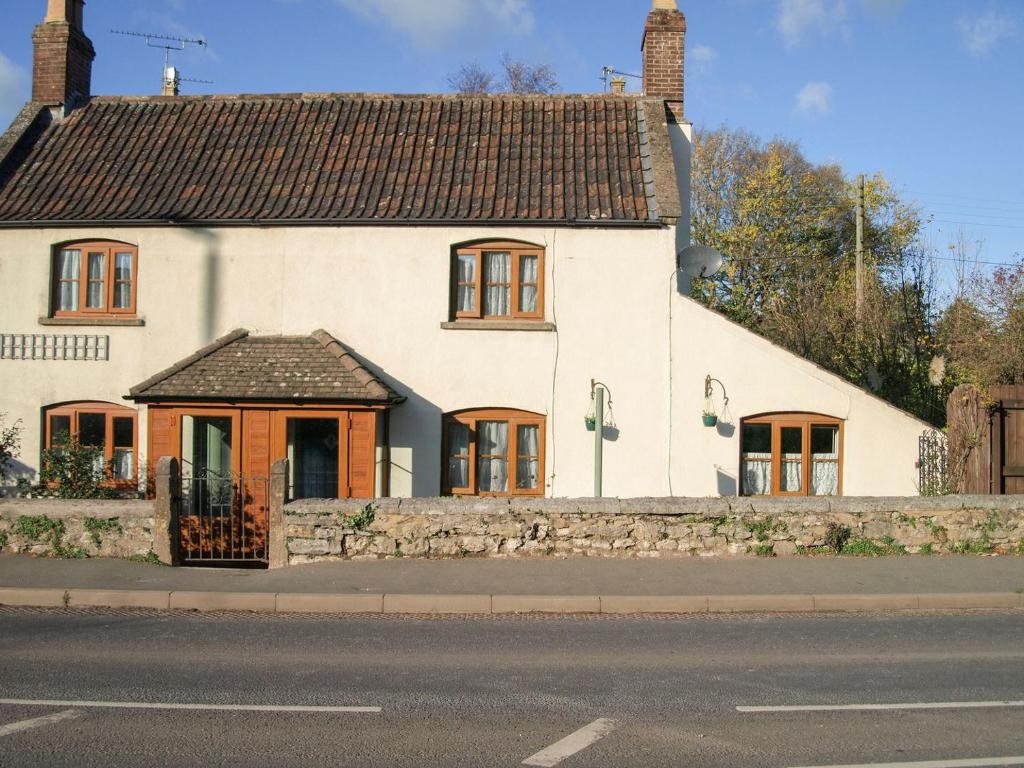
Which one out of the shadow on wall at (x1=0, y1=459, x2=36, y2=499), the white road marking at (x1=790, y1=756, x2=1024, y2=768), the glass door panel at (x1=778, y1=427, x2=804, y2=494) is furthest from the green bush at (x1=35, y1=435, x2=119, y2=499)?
the white road marking at (x1=790, y1=756, x2=1024, y2=768)

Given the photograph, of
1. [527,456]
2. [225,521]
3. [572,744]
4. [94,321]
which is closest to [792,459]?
[527,456]

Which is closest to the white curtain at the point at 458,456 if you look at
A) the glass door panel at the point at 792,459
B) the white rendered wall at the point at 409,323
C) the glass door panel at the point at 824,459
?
the white rendered wall at the point at 409,323

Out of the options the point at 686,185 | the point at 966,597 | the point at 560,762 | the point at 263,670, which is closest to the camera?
the point at 560,762

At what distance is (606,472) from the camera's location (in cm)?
1501

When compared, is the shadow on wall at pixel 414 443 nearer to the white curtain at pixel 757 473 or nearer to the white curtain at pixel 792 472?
the white curtain at pixel 757 473

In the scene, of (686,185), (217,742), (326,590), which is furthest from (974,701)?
(686,185)

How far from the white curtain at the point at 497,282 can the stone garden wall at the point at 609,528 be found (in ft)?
15.3

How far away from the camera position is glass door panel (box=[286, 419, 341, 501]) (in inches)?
575

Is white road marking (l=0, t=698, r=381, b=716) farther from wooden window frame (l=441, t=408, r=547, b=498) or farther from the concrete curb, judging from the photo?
wooden window frame (l=441, t=408, r=547, b=498)

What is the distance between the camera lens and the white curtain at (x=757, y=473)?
15.2m

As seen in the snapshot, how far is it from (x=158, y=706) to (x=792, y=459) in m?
11.4

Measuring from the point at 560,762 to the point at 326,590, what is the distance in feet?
17.5

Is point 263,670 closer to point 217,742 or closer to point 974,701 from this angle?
point 217,742

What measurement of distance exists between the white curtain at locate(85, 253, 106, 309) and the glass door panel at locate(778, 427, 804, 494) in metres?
11.7
